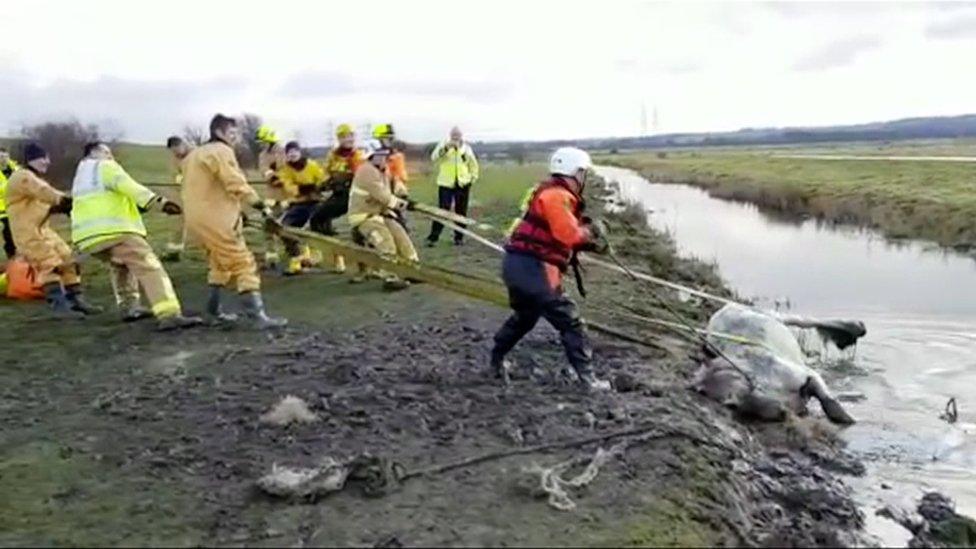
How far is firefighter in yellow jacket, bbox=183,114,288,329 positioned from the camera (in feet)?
36.4

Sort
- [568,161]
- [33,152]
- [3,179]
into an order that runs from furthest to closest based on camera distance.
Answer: [3,179] → [33,152] → [568,161]

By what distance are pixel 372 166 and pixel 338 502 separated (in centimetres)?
781

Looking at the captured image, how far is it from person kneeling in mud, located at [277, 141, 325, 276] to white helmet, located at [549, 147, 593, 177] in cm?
710

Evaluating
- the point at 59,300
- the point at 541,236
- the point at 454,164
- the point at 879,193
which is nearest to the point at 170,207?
the point at 59,300

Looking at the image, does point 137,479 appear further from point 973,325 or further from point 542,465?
point 973,325

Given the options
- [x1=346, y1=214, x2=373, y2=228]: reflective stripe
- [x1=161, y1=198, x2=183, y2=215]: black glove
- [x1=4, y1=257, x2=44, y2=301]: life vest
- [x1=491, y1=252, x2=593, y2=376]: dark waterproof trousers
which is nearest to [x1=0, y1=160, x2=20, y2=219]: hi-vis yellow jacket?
[x1=4, y1=257, x2=44, y2=301]: life vest

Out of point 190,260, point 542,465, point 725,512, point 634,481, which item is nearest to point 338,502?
point 542,465

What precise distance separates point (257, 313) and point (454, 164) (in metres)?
7.60

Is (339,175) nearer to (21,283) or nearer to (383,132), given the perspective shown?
(383,132)

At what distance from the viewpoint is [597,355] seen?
10.9 meters

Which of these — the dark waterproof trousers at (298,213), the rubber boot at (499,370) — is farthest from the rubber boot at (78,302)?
the rubber boot at (499,370)

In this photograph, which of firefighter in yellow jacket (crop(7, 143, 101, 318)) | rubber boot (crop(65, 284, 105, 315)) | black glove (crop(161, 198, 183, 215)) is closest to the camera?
black glove (crop(161, 198, 183, 215))

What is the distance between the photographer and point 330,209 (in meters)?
15.4

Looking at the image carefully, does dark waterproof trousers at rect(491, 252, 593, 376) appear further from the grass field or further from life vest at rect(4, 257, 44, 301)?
life vest at rect(4, 257, 44, 301)
